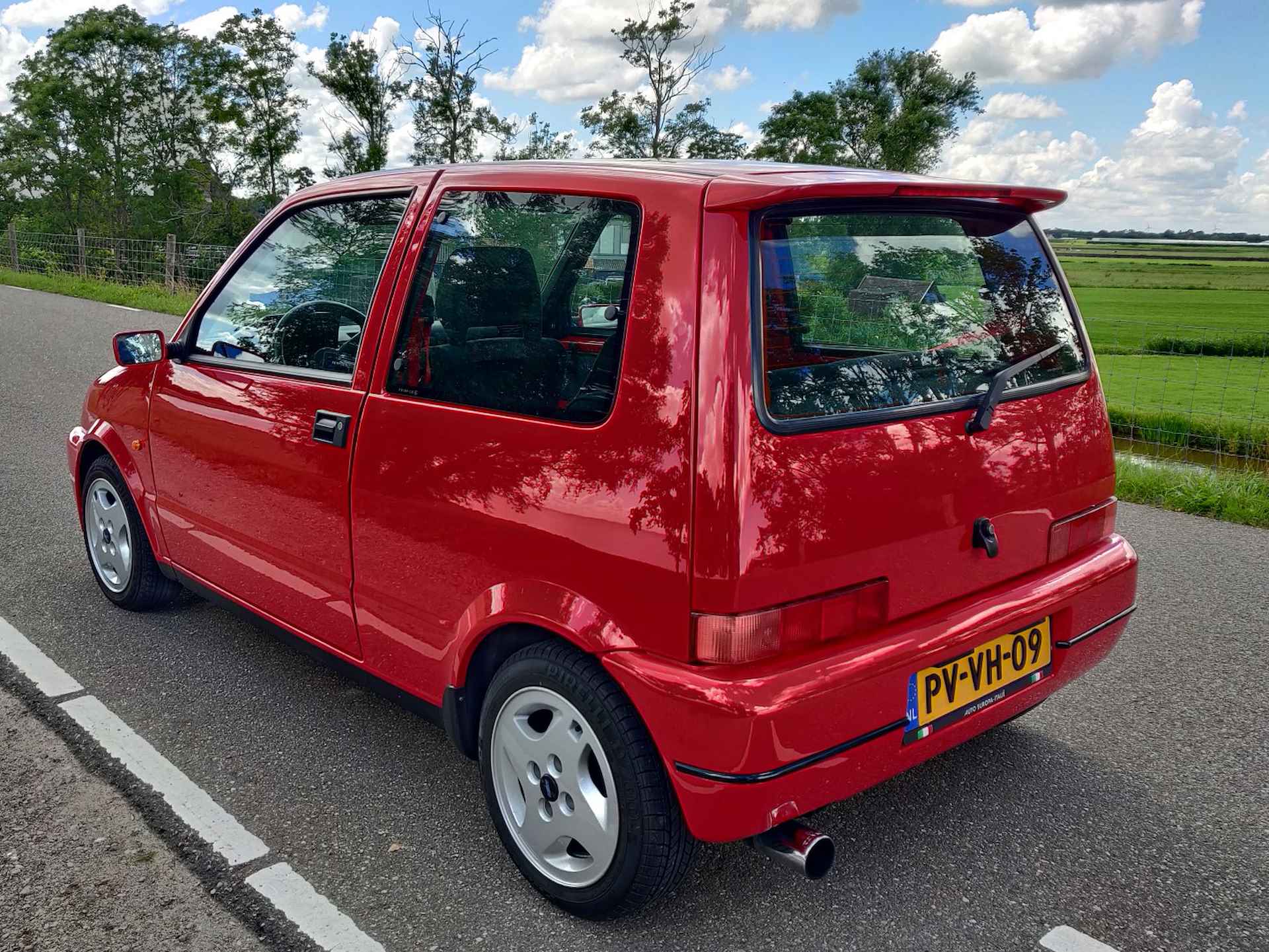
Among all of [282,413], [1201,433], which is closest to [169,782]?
[282,413]

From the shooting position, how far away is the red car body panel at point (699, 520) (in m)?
2.06

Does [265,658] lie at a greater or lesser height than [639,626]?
lesser

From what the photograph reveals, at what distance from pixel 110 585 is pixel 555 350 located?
2865 mm

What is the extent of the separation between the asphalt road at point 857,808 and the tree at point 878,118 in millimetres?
30296

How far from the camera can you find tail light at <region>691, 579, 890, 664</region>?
2.05m

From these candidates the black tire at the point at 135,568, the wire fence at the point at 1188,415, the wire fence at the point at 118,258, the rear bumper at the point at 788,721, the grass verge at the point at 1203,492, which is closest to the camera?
the rear bumper at the point at 788,721

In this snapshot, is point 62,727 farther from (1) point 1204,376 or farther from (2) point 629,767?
(1) point 1204,376

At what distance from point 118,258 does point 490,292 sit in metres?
23.2

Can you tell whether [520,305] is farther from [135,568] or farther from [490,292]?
[135,568]

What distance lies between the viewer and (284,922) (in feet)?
7.79

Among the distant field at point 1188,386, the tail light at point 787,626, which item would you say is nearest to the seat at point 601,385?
the tail light at point 787,626

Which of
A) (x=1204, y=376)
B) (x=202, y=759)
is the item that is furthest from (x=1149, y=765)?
(x=1204, y=376)

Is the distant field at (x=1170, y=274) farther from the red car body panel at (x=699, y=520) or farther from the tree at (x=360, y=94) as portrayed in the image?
the red car body panel at (x=699, y=520)

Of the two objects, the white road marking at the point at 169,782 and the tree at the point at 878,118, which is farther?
the tree at the point at 878,118
